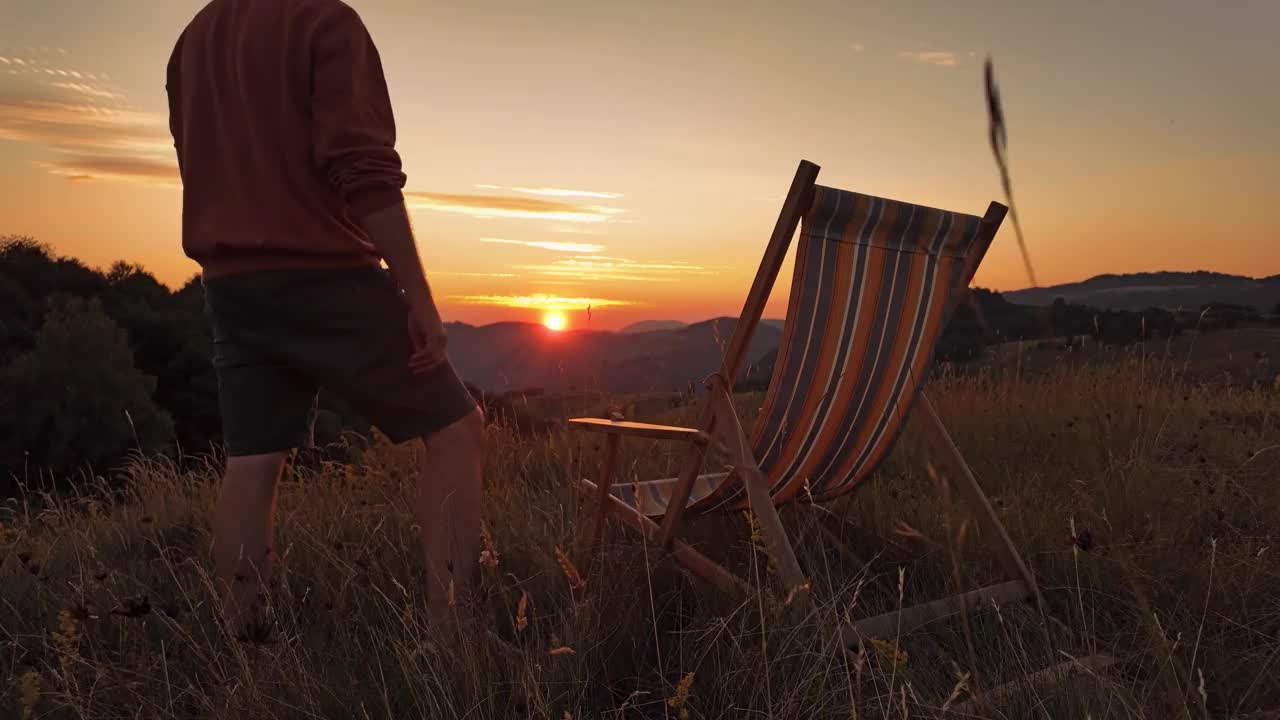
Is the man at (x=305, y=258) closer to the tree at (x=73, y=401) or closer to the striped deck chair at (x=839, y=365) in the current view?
the striped deck chair at (x=839, y=365)

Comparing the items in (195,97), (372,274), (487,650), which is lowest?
(487,650)

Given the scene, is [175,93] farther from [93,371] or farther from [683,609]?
[93,371]

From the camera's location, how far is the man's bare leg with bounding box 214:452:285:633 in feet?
6.88

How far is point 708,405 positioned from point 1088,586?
4.53 feet

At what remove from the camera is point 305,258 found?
2021 millimetres

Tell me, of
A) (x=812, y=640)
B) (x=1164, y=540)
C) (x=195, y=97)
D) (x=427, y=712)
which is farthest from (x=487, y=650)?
(x=1164, y=540)

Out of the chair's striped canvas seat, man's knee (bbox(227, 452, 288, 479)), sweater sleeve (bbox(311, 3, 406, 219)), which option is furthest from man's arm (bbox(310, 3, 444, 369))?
the chair's striped canvas seat

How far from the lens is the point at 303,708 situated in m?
1.68

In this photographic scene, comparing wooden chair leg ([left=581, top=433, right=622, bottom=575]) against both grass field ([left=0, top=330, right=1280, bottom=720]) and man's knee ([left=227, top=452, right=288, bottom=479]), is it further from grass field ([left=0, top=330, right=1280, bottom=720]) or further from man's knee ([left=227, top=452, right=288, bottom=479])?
man's knee ([left=227, top=452, right=288, bottom=479])

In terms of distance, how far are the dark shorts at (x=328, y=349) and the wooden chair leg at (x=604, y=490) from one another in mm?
621

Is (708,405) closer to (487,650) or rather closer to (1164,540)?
(487,650)

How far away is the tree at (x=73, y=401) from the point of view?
22.6m

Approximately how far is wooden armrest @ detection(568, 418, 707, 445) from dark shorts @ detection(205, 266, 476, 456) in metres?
0.48

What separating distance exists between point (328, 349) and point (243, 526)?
521mm
